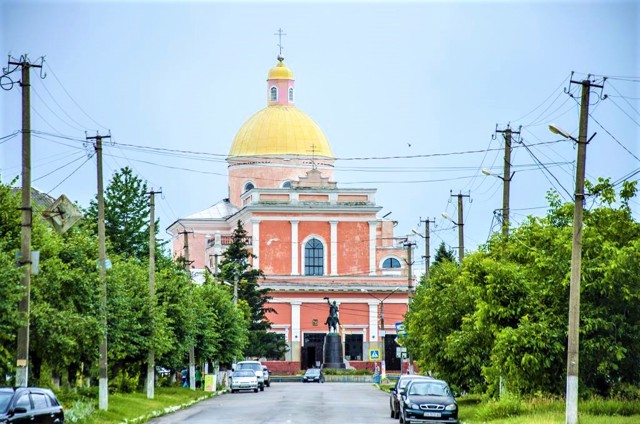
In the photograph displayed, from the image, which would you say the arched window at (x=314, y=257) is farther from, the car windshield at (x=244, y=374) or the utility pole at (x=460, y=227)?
the utility pole at (x=460, y=227)

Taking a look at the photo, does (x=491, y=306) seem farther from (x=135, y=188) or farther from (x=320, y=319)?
(x=320, y=319)

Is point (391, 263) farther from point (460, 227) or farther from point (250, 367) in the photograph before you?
point (460, 227)

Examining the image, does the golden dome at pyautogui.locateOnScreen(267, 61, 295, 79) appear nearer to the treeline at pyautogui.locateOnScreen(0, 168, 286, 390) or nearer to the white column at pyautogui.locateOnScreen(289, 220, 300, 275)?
the white column at pyautogui.locateOnScreen(289, 220, 300, 275)

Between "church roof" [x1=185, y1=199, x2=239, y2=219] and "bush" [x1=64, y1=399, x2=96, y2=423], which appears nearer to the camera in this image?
"bush" [x1=64, y1=399, x2=96, y2=423]

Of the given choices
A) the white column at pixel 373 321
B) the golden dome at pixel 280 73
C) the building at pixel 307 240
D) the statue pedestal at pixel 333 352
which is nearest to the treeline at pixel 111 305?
the statue pedestal at pixel 333 352

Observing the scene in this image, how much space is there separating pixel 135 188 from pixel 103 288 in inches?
1278

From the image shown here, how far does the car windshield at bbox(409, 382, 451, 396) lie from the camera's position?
3728cm

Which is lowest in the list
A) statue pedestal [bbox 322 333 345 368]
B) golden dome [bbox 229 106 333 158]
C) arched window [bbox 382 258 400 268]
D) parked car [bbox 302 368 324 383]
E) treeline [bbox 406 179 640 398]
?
parked car [bbox 302 368 324 383]

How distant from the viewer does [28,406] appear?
85.5 ft

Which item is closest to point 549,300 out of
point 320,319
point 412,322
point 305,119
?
point 412,322

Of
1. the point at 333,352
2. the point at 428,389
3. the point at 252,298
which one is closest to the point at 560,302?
the point at 428,389

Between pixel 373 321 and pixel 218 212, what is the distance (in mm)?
20505

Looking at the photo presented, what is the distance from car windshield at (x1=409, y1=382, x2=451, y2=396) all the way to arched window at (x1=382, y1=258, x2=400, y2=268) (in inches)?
3092

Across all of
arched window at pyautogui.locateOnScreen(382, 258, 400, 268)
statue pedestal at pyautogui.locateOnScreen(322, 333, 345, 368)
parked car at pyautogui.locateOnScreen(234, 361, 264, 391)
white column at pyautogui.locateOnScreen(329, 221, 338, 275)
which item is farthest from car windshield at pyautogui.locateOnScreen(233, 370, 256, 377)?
arched window at pyautogui.locateOnScreen(382, 258, 400, 268)
